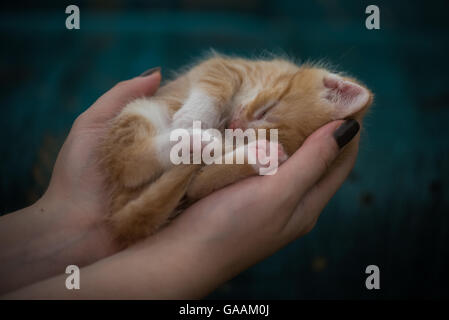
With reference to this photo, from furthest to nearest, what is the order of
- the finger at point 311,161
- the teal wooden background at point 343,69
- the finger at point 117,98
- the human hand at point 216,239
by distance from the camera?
the teal wooden background at point 343,69 → the finger at point 117,98 → the finger at point 311,161 → the human hand at point 216,239

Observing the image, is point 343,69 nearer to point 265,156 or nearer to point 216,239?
point 265,156

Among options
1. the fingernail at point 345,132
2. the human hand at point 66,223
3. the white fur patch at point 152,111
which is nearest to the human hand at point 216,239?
the fingernail at point 345,132

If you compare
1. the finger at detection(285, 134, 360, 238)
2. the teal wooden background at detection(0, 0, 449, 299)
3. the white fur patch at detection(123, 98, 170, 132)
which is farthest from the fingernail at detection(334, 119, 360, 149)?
the teal wooden background at detection(0, 0, 449, 299)

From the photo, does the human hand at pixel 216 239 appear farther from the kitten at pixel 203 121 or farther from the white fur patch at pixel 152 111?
the white fur patch at pixel 152 111

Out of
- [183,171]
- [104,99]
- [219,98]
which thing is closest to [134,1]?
[104,99]

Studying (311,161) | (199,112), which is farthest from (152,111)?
(311,161)

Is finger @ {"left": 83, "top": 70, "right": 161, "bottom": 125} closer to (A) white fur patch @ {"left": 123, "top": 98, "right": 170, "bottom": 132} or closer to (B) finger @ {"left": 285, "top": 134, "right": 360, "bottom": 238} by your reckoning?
(A) white fur patch @ {"left": 123, "top": 98, "right": 170, "bottom": 132}
